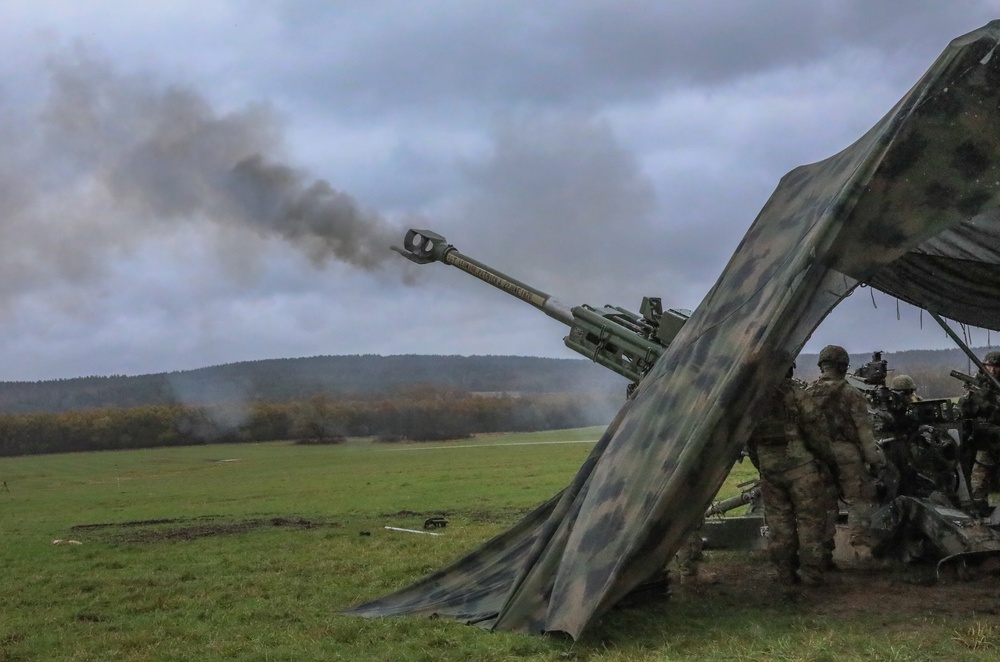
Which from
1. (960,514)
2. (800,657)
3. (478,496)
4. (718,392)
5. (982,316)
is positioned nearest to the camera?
(800,657)

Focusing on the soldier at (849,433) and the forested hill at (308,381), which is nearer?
the soldier at (849,433)

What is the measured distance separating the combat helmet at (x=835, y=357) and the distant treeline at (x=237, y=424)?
37.4 meters

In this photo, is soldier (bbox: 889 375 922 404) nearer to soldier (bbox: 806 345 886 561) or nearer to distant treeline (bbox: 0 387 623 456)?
soldier (bbox: 806 345 886 561)

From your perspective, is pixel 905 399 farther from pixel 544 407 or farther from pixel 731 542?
pixel 544 407

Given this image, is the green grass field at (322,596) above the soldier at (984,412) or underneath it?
underneath

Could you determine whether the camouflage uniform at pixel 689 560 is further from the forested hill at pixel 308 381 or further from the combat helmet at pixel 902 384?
the forested hill at pixel 308 381

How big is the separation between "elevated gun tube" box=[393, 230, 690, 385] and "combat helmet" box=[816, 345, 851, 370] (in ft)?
4.99

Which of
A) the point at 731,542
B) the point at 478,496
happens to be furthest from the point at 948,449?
the point at 478,496

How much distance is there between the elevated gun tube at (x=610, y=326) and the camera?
34.5 feet

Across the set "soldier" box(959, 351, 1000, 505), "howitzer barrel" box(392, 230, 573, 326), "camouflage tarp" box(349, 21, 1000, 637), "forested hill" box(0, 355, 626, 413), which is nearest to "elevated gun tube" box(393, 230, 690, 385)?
"howitzer barrel" box(392, 230, 573, 326)

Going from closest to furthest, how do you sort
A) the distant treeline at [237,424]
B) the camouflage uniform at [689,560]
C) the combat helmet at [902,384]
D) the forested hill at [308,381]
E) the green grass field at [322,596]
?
the green grass field at [322,596]
the camouflage uniform at [689,560]
the combat helmet at [902,384]
the distant treeline at [237,424]
the forested hill at [308,381]

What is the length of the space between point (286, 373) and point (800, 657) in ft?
208

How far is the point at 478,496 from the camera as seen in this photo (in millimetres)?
20594

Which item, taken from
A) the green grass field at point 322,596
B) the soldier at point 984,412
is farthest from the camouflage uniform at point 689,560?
the soldier at point 984,412
